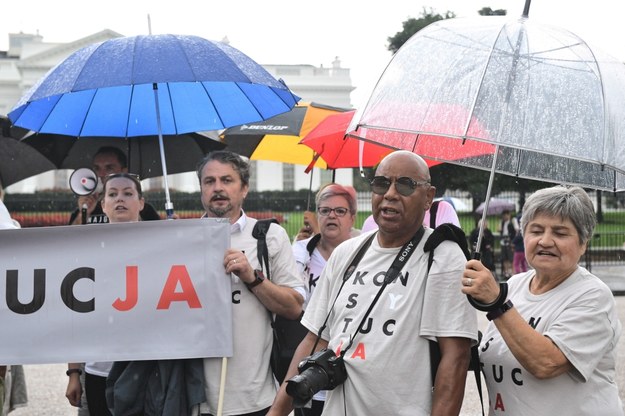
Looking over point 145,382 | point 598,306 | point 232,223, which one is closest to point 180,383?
point 145,382

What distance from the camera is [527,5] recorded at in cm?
313

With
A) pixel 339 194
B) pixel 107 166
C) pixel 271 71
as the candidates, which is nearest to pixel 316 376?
pixel 339 194

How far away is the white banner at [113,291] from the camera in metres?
3.81

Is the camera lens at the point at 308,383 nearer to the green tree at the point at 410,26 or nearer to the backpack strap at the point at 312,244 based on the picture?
the backpack strap at the point at 312,244

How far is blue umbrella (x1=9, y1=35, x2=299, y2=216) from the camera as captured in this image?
3.84m

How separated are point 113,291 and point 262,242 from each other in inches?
29.3

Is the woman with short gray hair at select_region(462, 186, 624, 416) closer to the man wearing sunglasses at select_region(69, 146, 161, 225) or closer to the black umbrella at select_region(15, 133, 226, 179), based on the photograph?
the man wearing sunglasses at select_region(69, 146, 161, 225)

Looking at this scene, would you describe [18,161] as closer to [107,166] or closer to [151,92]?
[107,166]

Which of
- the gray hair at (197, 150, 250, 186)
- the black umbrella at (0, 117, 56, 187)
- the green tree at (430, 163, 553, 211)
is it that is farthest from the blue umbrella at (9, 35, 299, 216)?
the green tree at (430, 163, 553, 211)

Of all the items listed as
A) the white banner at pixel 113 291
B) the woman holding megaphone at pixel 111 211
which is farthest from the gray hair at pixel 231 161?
the woman holding megaphone at pixel 111 211

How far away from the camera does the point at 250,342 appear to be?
3758 millimetres

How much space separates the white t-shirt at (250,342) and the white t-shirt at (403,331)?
753 millimetres

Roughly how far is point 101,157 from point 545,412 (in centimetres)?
317

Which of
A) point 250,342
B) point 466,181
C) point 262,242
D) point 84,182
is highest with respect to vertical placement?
point 84,182
